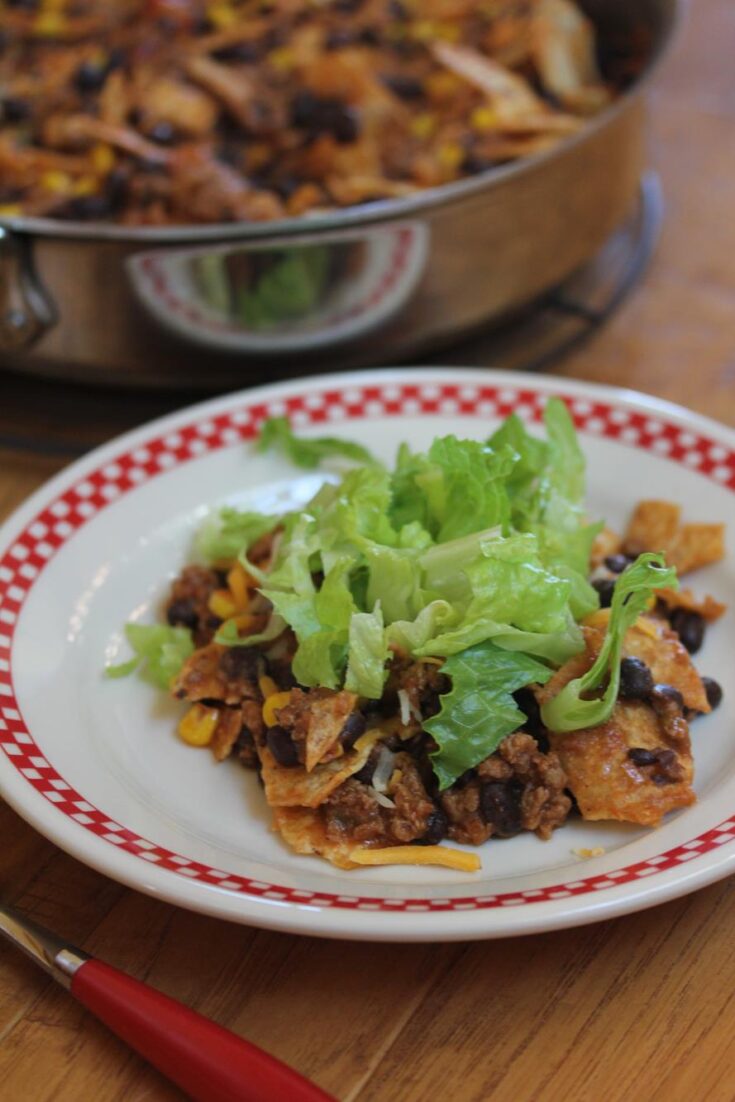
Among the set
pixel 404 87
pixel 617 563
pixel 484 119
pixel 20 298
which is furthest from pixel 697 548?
pixel 404 87

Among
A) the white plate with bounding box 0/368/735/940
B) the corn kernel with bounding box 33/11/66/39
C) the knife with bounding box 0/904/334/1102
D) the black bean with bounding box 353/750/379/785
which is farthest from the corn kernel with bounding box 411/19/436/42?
the knife with bounding box 0/904/334/1102

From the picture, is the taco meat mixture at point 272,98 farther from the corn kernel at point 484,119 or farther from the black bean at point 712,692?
the black bean at point 712,692

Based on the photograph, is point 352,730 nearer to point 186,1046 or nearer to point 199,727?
point 199,727

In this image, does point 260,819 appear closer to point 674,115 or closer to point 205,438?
point 205,438

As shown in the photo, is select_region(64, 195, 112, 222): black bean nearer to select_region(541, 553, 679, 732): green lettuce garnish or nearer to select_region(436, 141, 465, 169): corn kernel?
select_region(436, 141, 465, 169): corn kernel

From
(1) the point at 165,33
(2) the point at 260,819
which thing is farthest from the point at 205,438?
(1) the point at 165,33
